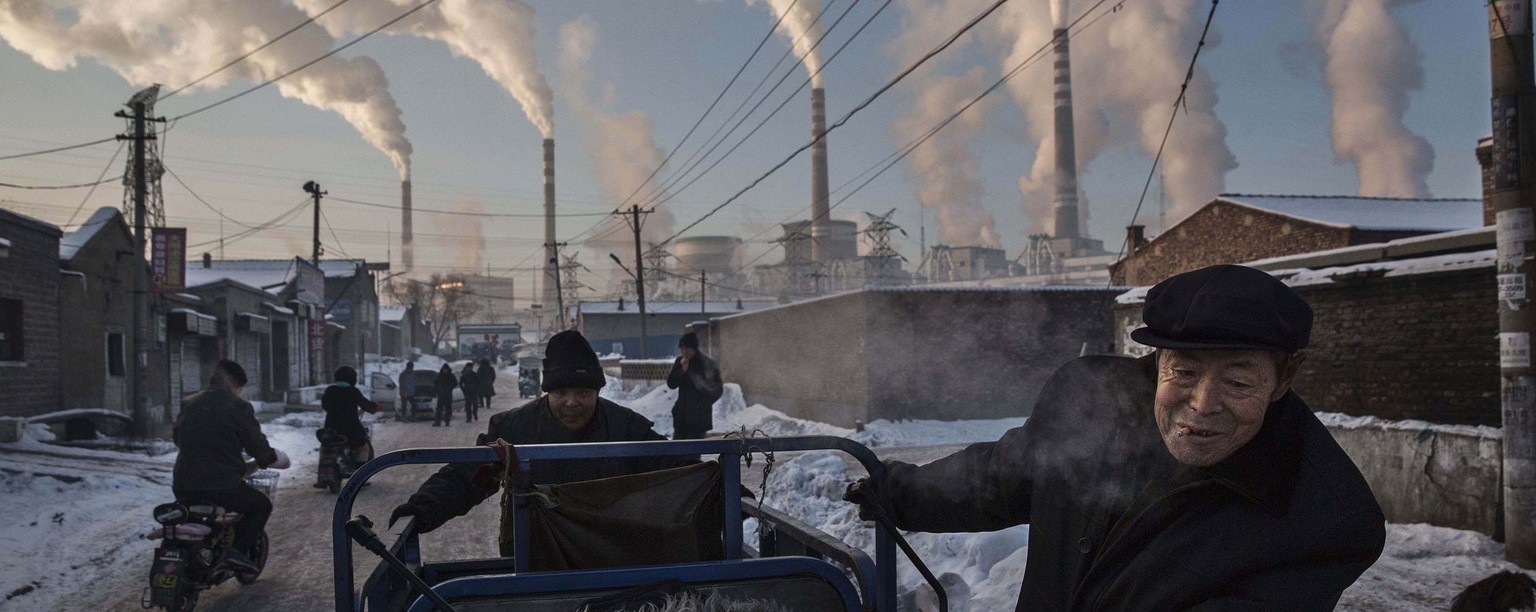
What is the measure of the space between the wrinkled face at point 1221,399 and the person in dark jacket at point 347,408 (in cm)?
1184

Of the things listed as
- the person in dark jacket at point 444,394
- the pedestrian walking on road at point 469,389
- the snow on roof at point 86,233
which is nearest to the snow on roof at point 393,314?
the pedestrian walking on road at point 469,389

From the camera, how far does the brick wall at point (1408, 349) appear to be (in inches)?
301

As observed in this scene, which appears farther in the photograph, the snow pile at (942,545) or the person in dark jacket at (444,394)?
the person in dark jacket at (444,394)

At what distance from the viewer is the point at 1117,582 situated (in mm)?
1865

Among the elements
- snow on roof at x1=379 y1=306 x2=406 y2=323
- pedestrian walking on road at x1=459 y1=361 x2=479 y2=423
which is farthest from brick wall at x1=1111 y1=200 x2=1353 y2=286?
snow on roof at x1=379 y1=306 x2=406 y2=323

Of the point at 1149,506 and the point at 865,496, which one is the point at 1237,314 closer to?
the point at 1149,506

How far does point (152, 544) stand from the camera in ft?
29.4

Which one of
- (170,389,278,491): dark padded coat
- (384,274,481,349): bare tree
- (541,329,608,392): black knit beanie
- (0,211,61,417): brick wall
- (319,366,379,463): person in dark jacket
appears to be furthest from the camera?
(384,274,481,349): bare tree

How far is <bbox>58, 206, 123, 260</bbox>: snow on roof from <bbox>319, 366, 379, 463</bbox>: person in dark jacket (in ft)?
31.5

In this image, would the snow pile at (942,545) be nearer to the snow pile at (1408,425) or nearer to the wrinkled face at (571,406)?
the wrinkled face at (571,406)

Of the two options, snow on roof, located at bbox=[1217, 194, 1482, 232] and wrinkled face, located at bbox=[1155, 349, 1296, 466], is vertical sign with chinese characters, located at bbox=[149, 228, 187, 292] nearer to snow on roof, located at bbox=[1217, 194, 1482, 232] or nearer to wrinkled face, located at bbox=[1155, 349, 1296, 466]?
wrinkled face, located at bbox=[1155, 349, 1296, 466]

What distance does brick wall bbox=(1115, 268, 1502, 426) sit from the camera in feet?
25.1

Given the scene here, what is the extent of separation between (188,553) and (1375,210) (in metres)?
30.7

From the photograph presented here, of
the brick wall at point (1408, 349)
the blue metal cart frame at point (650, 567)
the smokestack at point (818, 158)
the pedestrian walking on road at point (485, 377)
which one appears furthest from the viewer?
the smokestack at point (818, 158)
